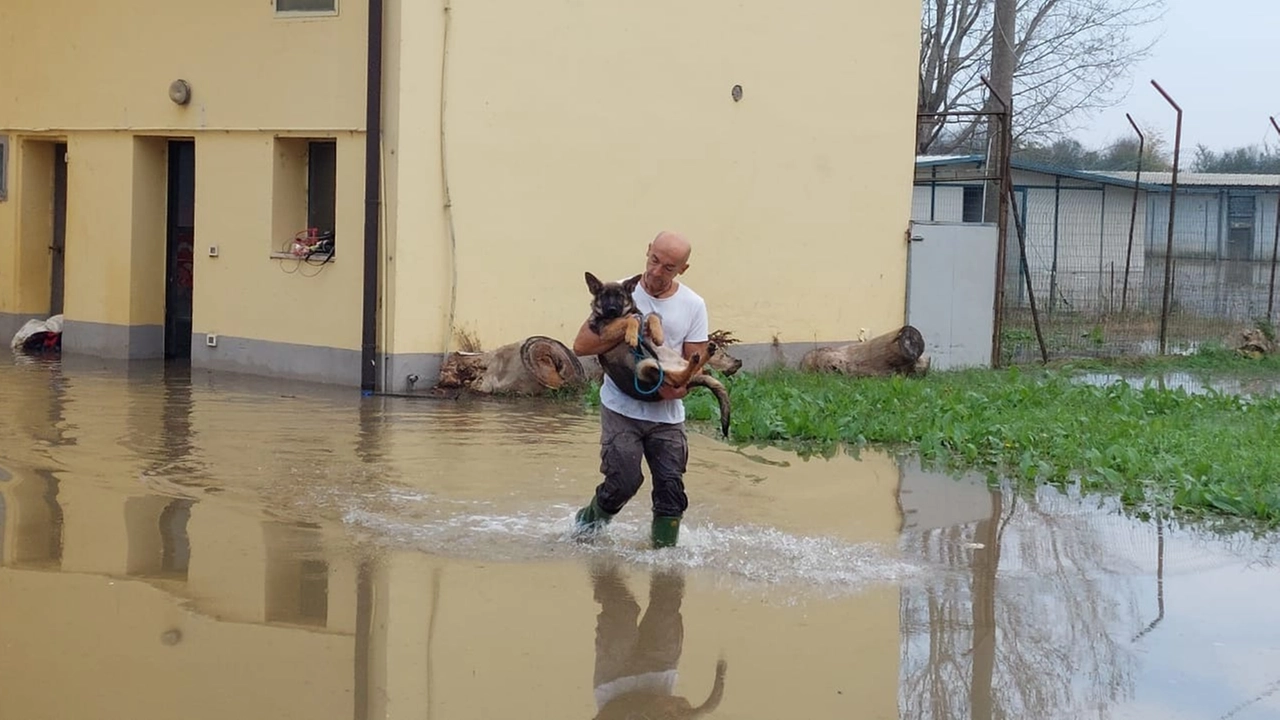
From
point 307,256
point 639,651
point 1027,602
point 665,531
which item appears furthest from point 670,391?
point 307,256

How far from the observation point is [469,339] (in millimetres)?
15445

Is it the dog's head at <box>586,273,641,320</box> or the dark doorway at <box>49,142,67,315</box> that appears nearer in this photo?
the dog's head at <box>586,273,641,320</box>

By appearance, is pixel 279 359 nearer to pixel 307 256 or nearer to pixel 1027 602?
pixel 307 256

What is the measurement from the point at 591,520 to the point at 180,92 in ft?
34.1

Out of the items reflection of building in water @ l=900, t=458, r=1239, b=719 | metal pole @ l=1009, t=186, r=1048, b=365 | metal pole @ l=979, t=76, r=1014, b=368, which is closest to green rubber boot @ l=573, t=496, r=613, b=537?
reflection of building in water @ l=900, t=458, r=1239, b=719

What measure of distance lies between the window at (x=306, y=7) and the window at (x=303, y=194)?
4.31 ft

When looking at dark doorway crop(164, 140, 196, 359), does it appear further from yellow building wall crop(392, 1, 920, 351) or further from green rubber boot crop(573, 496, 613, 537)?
green rubber boot crop(573, 496, 613, 537)

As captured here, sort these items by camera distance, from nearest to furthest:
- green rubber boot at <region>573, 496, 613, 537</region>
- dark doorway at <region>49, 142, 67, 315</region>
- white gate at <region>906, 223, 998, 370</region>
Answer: green rubber boot at <region>573, 496, 613, 537</region>
dark doorway at <region>49, 142, 67, 315</region>
white gate at <region>906, 223, 998, 370</region>

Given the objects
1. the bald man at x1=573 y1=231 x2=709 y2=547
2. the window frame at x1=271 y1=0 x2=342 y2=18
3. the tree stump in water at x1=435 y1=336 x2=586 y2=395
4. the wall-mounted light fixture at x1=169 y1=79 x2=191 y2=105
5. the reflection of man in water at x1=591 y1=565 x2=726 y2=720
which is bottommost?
the reflection of man in water at x1=591 y1=565 x2=726 y2=720

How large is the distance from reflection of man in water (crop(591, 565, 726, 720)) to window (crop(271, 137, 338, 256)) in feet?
30.7

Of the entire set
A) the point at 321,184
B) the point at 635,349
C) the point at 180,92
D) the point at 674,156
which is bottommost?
the point at 635,349

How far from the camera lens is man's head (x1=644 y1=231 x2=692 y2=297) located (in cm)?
759

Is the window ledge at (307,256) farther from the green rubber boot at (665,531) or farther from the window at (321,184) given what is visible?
the green rubber boot at (665,531)

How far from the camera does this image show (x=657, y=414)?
7824mm
